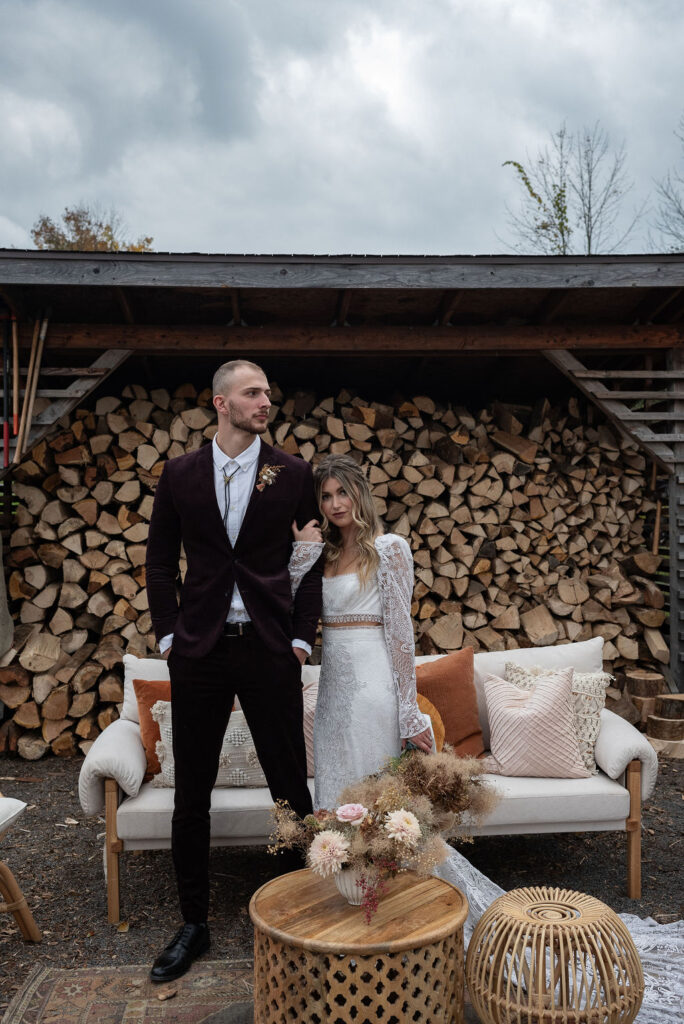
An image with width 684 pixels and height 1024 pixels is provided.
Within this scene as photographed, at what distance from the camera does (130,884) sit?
11.1 feet

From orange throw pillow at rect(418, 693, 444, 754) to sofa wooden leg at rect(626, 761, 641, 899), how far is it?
72 cm

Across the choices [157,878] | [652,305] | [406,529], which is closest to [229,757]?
[157,878]

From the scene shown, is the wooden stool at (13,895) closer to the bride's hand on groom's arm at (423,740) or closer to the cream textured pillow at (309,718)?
the cream textured pillow at (309,718)

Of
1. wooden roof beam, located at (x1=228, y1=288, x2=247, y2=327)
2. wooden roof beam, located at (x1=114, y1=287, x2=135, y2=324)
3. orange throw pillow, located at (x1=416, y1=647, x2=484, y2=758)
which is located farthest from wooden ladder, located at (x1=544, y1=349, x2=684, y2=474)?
wooden roof beam, located at (x1=114, y1=287, x2=135, y2=324)

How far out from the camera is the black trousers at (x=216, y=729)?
262cm

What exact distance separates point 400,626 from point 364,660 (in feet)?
0.52

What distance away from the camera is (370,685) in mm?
2592

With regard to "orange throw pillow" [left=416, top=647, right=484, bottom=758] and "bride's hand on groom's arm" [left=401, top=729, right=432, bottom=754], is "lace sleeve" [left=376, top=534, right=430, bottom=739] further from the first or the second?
"orange throw pillow" [left=416, top=647, right=484, bottom=758]

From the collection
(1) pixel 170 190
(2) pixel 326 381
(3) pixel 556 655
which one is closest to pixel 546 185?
(1) pixel 170 190

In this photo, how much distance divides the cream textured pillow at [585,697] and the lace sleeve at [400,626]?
111cm

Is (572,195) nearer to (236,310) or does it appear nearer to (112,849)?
(236,310)

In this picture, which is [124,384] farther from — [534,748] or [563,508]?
[534,748]

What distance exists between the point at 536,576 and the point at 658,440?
3.80ft

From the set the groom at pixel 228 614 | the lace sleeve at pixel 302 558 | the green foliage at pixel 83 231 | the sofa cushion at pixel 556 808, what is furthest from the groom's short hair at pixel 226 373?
the green foliage at pixel 83 231
